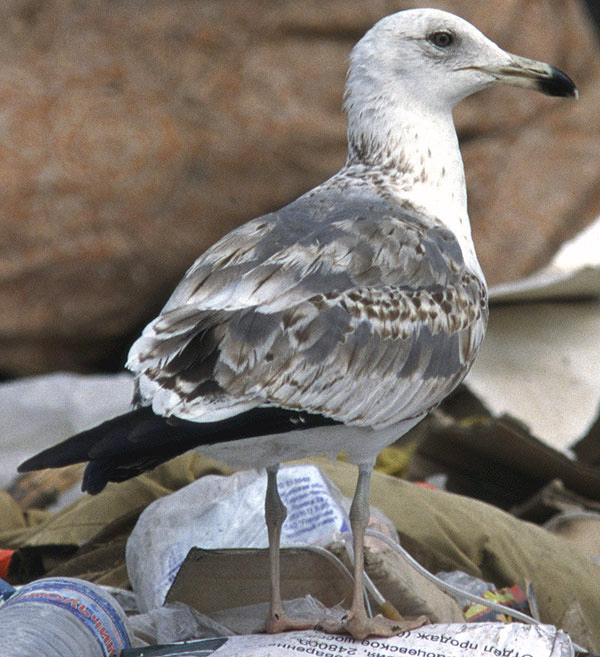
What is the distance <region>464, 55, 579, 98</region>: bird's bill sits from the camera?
90.8 inches

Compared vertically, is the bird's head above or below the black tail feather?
above

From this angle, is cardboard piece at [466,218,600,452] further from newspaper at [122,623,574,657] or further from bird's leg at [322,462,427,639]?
newspaper at [122,623,574,657]

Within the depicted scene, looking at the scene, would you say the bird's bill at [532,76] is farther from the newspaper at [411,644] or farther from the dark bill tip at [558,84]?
the newspaper at [411,644]

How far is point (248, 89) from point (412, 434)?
1.63 m

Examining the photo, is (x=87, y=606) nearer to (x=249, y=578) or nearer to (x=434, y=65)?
(x=249, y=578)

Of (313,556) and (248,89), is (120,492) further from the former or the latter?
(248,89)

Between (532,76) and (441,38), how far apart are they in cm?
21

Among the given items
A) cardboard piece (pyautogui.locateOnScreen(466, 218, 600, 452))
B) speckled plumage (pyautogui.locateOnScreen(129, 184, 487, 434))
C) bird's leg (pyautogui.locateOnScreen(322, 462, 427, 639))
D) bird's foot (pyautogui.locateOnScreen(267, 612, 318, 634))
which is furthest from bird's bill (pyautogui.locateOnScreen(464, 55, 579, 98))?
cardboard piece (pyautogui.locateOnScreen(466, 218, 600, 452))

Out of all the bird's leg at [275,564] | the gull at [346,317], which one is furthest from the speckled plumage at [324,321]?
the bird's leg at [275,564]

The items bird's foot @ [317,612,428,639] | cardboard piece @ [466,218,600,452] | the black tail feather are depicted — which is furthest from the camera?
cardboard piece @ [466,218,600,452]

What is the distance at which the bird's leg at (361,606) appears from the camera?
186 cm

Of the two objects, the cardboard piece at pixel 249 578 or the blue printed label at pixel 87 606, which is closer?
the blue printed label at pixel 87 606

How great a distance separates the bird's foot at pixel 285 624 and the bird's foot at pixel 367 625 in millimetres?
35

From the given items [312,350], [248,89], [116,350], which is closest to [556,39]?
[248,89]
